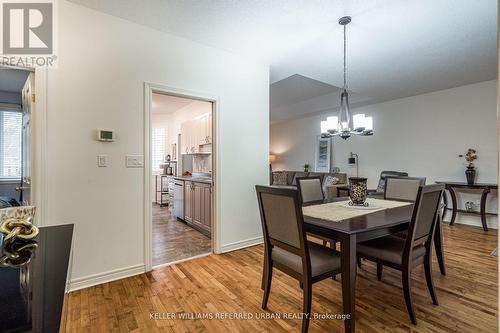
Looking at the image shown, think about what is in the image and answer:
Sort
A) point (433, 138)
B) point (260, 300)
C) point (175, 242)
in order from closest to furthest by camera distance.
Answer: point (260, 300)
point (175, 242)
point (433, 138)

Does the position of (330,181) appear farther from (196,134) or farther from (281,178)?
(196,134)

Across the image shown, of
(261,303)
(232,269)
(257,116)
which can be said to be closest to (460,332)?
(261,303)

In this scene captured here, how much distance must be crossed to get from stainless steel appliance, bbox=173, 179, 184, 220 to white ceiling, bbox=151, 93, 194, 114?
5.79 feet

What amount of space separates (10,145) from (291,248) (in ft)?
18.1

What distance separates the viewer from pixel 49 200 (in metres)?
2.08

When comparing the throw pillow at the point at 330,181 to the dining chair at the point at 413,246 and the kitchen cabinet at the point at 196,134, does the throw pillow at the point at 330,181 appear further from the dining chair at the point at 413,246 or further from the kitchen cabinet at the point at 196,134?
the dining chair at the point at 413,246

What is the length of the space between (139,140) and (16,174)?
Result: 3.77 meters

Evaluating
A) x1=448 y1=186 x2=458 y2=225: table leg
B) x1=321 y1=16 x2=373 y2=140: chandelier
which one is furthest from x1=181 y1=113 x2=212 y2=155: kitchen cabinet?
x1=448 y1=186 x2=458 y2=225: table leg

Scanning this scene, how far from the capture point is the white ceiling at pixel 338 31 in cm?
222

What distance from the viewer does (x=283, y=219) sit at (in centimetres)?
168

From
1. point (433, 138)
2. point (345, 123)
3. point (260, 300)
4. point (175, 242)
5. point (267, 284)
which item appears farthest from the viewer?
point (433, 138)

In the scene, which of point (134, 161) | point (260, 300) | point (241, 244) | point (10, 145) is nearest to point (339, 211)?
point (260, 300)

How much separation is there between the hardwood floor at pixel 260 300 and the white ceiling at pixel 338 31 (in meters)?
2.55

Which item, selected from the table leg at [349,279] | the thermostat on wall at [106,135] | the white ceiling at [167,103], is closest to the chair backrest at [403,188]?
the table leg at [349,279]
